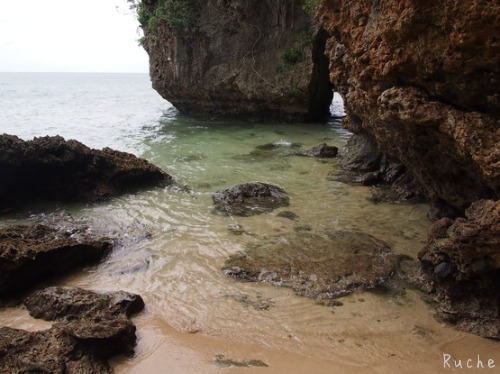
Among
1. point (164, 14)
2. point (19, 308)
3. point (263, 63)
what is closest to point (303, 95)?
point (263, 63)

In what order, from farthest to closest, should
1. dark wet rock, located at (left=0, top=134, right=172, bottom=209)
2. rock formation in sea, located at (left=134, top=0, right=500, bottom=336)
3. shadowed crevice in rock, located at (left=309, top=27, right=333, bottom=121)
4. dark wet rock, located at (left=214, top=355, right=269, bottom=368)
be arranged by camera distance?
shadowed crevice in rock, located at (left=309, top=27, right=333, bottom=121), dark wet rock, located at (left=0, top=134, right=172, bottom=209), rock formation in sea, located at (left=134, top=0, right=500, bottom=336), dark wet rock, located at (left=214, top=355, right=269, bottom=368)

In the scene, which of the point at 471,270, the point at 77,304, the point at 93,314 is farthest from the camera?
the point at 77,304

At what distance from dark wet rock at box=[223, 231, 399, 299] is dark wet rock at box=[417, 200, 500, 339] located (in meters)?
0.83

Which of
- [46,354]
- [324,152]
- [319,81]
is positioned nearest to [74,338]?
[46,354]

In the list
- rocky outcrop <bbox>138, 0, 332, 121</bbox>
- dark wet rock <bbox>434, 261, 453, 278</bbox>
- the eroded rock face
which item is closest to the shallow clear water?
dark wet rock <bbox>434, 261, 453, 278</bbox>

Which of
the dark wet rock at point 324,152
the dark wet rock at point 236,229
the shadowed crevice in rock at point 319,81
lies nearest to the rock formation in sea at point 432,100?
the dark wet rock at point 324,152

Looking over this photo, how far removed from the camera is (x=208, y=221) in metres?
7.45

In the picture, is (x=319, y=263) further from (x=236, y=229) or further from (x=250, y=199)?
(x=250, y=199)

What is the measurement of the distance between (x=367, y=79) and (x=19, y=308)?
5471 mm

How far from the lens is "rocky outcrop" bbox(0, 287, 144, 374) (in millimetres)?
3686

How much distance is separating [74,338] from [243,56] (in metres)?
16.9

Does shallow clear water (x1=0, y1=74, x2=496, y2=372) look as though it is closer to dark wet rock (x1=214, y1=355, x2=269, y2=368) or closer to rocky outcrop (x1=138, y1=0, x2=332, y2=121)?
dark wet rock (x1=214, y1=355, x2=269, y2=368)

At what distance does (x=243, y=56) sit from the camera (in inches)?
744

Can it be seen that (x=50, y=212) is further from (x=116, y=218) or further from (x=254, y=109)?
(x=254, y=109)
